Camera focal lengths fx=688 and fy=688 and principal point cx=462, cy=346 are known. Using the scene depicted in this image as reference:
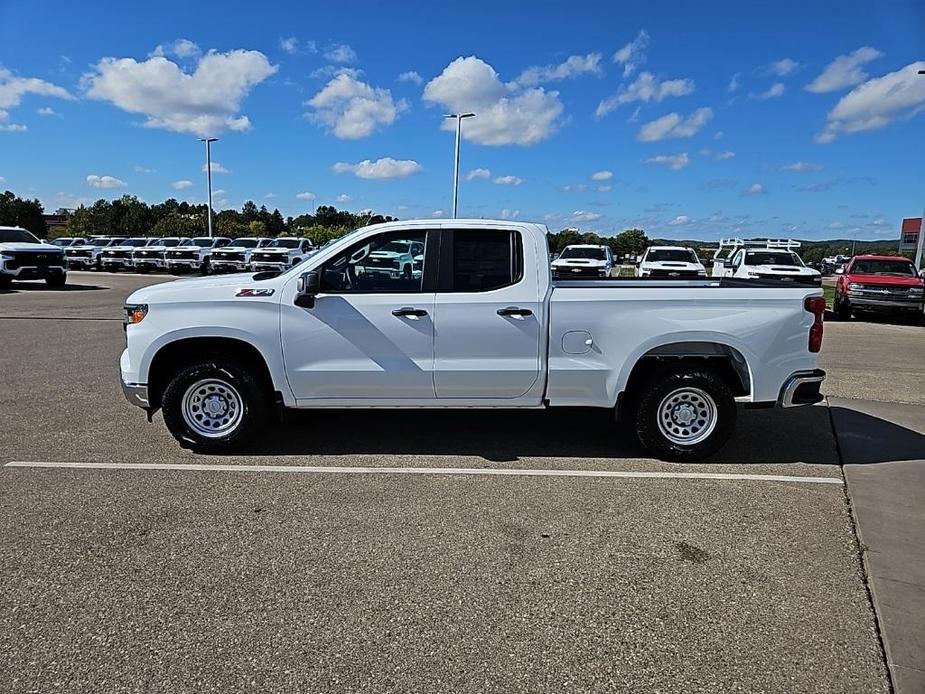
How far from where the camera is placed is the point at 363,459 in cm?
552

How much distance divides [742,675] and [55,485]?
14.9ft

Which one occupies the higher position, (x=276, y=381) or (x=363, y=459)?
(x=276, y=381)

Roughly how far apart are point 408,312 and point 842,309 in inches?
651

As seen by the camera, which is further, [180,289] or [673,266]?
[673,266]

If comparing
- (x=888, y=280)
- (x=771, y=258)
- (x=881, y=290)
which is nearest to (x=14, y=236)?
(x=771, y=258)

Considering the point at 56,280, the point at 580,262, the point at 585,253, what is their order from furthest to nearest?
the point at 585,253
the point at 580,262
the point at 56,280

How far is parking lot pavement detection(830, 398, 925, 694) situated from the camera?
312 centimetres

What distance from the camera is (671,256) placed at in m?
22.6

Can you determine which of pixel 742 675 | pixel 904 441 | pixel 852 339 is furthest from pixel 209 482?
pixel 852 339

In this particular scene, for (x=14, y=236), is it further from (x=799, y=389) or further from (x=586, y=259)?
(x=799, y=389)

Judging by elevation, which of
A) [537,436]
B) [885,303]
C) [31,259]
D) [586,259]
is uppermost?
[586,259]

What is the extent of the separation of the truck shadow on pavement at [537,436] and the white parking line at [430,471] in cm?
34

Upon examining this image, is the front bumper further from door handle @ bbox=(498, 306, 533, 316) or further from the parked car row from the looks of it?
the parked car row

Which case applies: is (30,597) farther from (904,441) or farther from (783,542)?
(904,441)
